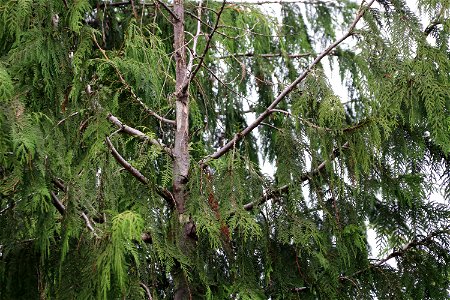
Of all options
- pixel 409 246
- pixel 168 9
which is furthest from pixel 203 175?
pixel 409 246

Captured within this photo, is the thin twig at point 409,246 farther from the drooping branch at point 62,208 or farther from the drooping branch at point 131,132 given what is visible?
the drooping branch at point 62,208

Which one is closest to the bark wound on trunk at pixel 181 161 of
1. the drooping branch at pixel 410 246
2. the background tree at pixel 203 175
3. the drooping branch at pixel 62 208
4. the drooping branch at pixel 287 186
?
the background tree at pixel 203 175

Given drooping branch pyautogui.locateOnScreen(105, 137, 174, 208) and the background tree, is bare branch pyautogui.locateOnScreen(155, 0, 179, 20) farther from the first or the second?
drooping branch pyautogui.locateOnScreen(105, 137, 174, 208)

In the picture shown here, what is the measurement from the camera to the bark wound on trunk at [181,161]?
14.0ft

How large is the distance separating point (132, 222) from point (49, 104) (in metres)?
0.89

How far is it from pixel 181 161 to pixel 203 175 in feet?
1.25

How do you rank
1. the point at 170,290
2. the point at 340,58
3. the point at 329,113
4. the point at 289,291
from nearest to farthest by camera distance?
the point at 329,113 < the point at 289,291 < the point at 170,290 < the point at 340,58

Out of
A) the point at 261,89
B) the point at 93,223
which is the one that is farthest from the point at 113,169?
the point at 261,89

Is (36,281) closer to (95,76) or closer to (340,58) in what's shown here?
(95,76)

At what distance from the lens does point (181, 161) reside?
14.9 feet

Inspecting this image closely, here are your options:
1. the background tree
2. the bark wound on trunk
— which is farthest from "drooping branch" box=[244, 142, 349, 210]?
the bark wound on trunk

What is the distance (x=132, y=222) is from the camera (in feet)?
9.99

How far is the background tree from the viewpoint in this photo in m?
3.29

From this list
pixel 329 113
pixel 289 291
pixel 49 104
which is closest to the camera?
pixel 49 104
